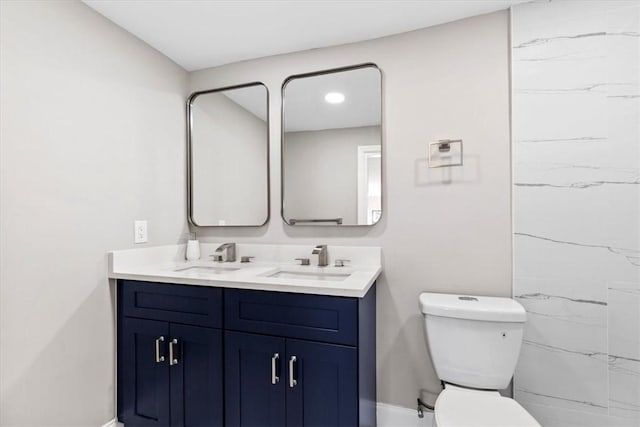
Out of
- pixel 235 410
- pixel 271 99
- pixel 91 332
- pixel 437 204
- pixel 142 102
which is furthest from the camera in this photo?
pixel 271 99

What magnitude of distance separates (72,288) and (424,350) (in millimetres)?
1735

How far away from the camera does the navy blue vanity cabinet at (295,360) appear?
129 centimetres

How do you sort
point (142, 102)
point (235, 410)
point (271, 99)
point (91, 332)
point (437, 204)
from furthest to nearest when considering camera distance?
point (271, 99), point (142, 102), point (437, 204), point (91, 332), point (235, 410)

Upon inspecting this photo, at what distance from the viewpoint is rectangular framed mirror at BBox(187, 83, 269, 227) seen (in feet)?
6.57

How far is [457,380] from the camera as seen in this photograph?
143 centimetres

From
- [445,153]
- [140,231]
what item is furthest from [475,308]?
[140,231]

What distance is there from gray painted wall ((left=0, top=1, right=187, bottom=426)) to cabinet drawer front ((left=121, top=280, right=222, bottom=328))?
130mm

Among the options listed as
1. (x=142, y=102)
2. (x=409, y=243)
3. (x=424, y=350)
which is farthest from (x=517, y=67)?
(x=142, y=102)

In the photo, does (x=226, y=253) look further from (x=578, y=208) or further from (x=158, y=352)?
(x=578, y=208)

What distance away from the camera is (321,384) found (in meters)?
1.32

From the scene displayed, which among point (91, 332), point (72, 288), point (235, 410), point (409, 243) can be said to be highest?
point (409, 243)

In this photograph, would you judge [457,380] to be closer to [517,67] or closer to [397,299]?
[397,299]

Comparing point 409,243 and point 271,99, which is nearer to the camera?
point 409,243

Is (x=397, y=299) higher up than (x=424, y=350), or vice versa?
(x=397, y=299)
